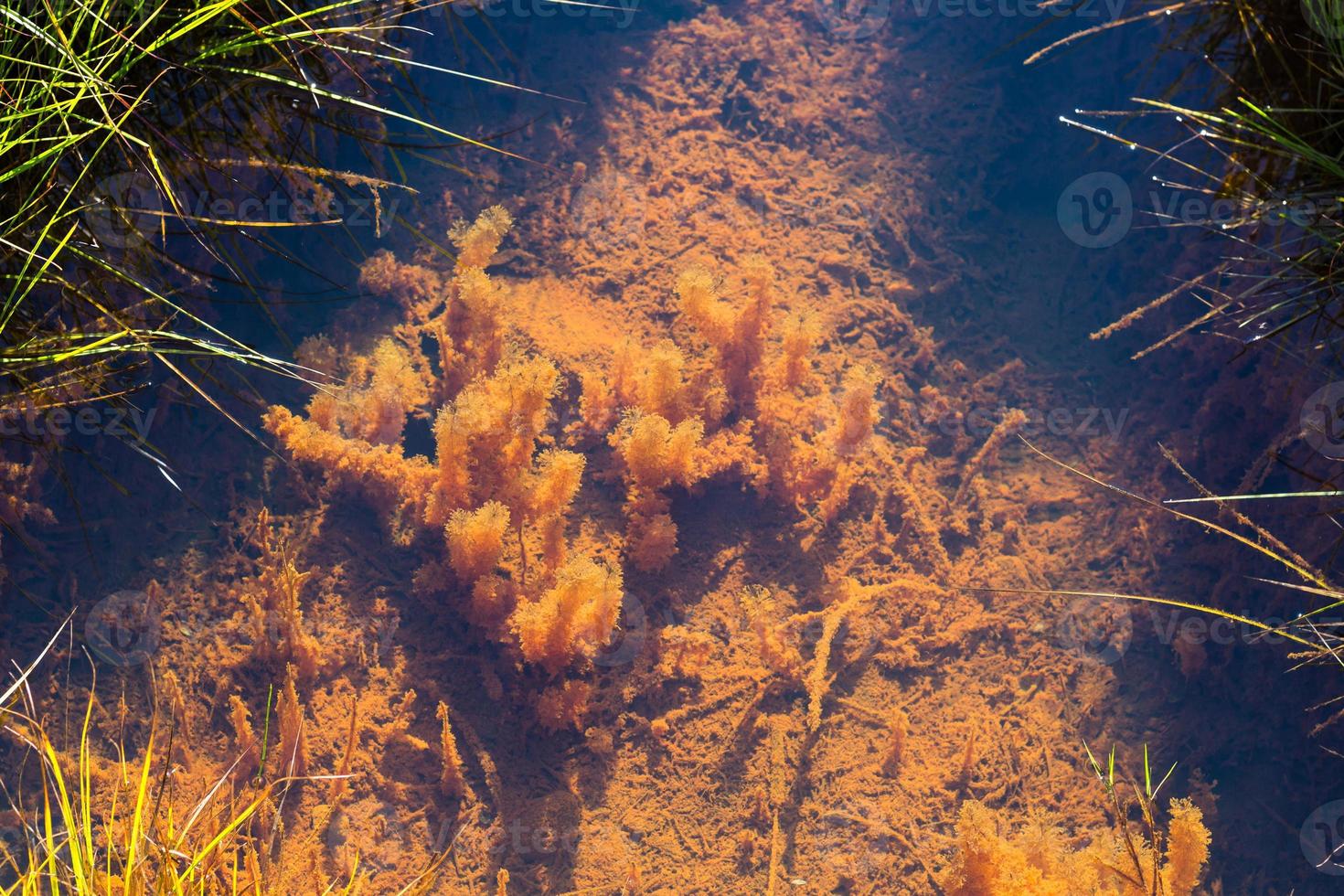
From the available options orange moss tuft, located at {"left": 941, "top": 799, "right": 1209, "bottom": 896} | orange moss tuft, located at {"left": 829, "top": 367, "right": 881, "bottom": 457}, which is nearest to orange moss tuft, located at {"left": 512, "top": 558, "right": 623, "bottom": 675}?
orange moss tuft, located at {"left": 829, "top": 367, "right": 881, "bottom": 457}

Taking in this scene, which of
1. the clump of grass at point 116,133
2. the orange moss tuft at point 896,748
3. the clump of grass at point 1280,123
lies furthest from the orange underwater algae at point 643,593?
the clump of grass at point 1280,123

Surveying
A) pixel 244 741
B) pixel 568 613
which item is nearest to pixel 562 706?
pixel 568 613

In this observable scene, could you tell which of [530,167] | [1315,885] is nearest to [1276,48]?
[1315,885]

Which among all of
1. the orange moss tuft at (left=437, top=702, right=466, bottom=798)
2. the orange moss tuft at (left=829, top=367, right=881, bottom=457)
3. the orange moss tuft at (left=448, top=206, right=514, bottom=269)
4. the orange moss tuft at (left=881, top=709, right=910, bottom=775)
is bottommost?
the orange moss tuft at (left=881, top=709, right=910, bottom=775)

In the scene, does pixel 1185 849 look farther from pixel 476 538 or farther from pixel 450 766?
pixel 476 538

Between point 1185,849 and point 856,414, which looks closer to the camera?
point 1185,849

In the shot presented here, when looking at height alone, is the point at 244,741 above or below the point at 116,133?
below

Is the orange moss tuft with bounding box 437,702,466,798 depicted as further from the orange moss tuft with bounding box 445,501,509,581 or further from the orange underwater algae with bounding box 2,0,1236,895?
the orange moss tuft with bounding box 445,501,509,581

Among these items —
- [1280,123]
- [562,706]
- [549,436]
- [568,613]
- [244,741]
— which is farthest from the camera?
[549,436]

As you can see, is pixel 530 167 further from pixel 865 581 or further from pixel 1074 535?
pixel 1074 535

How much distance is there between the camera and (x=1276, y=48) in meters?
2.59

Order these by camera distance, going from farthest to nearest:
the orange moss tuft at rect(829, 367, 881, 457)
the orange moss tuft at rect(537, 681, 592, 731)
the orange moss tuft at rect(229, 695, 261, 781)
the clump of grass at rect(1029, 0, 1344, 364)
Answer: the orange moss tuft at rect(829, 367, 881, 457) < the orange moss tuft at rect(537, 681, 592, 731) < the orange moss tuft at rect(229, 695, 261, 781) < the clump of grass at rect(1029, 0, 1344, 364)

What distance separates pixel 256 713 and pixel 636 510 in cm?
228

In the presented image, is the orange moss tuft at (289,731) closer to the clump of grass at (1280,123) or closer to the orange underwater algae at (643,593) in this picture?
the orange underwater algae at (643,593)
